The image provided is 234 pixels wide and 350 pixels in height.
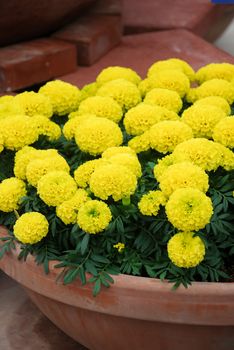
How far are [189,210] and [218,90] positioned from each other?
66 cm

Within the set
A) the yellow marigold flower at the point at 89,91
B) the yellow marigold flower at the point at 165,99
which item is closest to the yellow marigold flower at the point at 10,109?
the yellow marigold flower at the point at 89,91

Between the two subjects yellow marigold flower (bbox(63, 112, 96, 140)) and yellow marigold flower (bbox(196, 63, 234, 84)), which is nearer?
yellow marigold flower (bbox(63, 112, 96, 140))

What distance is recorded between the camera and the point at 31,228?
1.38m

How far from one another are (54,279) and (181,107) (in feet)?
2.24

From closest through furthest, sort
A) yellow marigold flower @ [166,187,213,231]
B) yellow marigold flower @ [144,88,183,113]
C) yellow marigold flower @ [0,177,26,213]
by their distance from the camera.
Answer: yellow marigold flower @ [166,187,213,231] → yellow marigold flower @ [0,177,26,213] → yellow marigold flower @ [144,88,183,113]

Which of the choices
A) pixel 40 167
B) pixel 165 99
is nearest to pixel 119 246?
pixel 40 167

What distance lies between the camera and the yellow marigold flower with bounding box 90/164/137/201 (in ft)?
4.47

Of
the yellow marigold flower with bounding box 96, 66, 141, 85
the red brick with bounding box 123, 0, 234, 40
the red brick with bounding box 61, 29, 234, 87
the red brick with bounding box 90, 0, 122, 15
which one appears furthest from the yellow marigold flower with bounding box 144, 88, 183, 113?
the red brick with bounding box 123, 0, 234, 40

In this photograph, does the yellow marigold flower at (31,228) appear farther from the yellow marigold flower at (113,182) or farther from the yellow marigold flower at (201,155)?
the yellow marigold flower at (201,155)

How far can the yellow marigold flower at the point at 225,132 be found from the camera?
1.50m

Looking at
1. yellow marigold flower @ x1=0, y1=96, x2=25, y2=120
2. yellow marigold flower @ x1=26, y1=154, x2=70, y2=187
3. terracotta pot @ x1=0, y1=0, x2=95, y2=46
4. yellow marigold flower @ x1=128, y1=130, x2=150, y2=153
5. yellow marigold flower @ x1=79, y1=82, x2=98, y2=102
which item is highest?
yellow marigold flower @ x1=128, y1=130, x2=150, y2=153

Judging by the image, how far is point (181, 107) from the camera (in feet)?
5.94

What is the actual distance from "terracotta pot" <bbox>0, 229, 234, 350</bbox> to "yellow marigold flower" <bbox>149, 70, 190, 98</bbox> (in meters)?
0.69

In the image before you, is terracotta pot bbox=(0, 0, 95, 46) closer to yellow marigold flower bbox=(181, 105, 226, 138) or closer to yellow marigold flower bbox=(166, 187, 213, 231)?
yellow marigold flower bbox=(181, 105, 226, 138)
